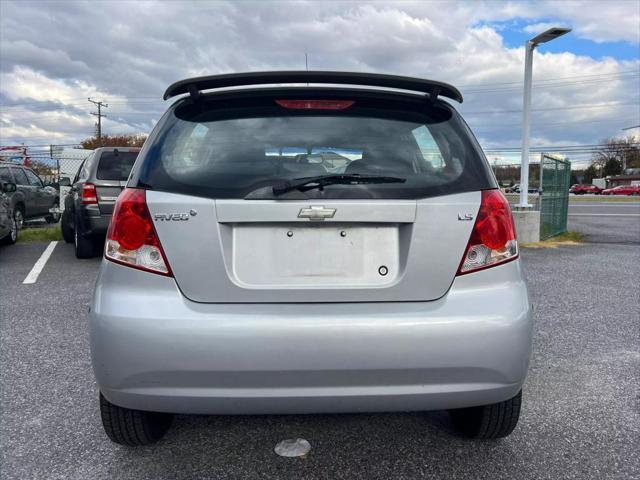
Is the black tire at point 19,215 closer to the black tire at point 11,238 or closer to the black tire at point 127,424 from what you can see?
the black tire at point 11,238

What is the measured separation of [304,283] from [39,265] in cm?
685

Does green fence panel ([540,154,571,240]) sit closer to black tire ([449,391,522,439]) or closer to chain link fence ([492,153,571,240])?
chain link fence ([492,153,571,240])

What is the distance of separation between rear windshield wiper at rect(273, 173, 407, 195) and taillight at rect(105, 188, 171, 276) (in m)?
0.50

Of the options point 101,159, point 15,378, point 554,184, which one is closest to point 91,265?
point 101,159

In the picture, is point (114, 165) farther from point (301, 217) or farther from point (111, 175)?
point (301, 217)

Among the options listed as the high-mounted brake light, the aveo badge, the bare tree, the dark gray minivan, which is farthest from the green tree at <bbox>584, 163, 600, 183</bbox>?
Answer: the aveo badge

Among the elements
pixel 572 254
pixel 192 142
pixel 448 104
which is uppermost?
pixel 448 104

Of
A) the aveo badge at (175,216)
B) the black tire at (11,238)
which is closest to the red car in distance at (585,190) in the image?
the black tire at (11,238)

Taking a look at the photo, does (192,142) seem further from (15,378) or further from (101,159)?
(101,159)

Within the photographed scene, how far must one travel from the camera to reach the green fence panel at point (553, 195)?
10789mm

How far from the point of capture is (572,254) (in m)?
9.20

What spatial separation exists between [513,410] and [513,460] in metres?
0.23

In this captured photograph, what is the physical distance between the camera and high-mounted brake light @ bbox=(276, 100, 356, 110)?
2.24 m

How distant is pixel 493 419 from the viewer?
2418 mm
